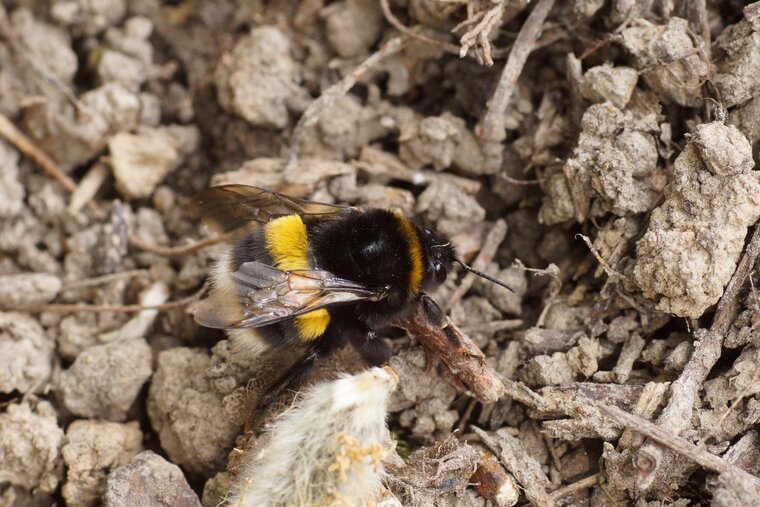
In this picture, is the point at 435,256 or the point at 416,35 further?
the point at 416,35

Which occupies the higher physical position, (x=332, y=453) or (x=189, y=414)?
(x=332, y=453)

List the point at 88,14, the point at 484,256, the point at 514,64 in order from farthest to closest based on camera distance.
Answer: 1. the point at 88,14
2. the point at 484,256
3. the point at 514,64

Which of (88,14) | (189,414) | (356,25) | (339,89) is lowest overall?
(189,414)

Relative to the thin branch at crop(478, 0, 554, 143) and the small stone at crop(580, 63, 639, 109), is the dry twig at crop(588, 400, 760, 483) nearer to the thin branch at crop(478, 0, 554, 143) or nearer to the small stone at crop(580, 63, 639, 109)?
the small stone at crop(580, 63, 639, 109)

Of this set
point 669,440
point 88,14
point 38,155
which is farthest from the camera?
point 88,14

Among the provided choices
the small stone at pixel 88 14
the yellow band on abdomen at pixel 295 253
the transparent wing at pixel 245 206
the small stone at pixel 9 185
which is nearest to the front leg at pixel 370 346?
the yellow band on abdomen at pixel 295 253

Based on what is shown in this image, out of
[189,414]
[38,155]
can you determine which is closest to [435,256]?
[189,414]

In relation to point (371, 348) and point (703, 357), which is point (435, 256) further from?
point (703, 357)

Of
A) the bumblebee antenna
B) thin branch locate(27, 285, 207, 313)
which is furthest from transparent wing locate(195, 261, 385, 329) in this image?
thin branch locate(27, 285, 207, 313)
